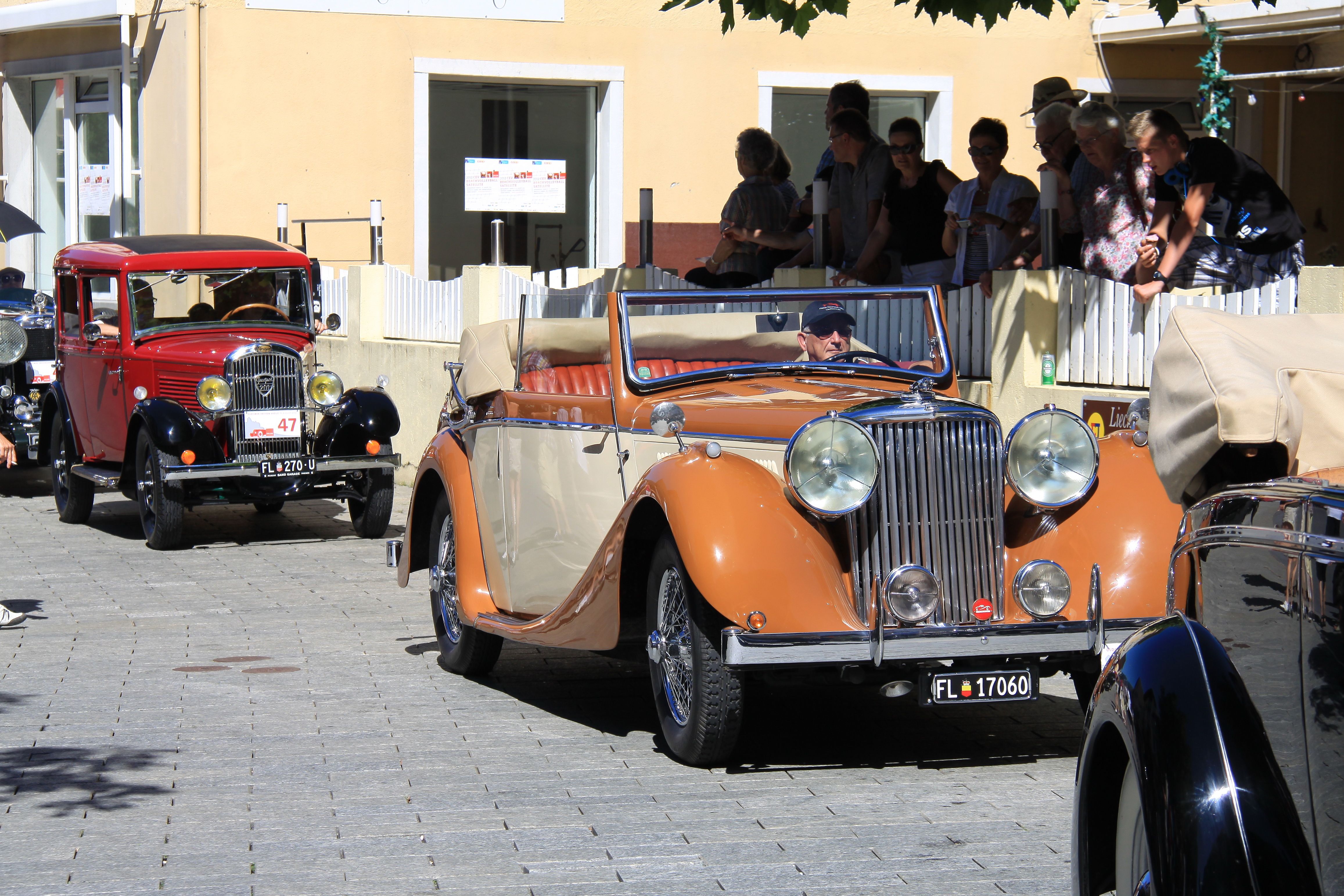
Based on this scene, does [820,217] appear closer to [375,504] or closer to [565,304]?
[375,504]

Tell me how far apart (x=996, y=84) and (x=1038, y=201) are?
919 centimetres

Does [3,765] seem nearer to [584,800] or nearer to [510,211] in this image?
[584,800]

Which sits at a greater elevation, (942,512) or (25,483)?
(942,512)

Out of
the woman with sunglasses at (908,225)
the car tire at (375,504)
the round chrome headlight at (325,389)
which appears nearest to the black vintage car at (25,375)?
the round chrome headlight at (325,389)

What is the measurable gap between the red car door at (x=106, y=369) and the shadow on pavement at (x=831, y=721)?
230 inches

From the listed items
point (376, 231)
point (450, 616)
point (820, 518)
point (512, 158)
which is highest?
point (512, 158)

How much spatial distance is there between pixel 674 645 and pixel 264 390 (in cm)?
674

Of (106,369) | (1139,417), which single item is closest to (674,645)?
(1139,417)

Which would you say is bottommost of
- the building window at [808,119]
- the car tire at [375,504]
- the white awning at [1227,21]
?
the car tire at [375,504]

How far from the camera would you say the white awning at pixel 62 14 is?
18.0 meters

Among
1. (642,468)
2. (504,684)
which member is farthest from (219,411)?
(642,468)

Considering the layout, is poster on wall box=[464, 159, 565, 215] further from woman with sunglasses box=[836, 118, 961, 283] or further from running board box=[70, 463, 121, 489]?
woman with sunglasses box=[836, 118, 961, 283]

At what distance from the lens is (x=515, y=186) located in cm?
1758

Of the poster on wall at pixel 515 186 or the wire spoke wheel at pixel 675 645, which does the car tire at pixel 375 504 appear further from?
the poster on wall at pixel 515 186
